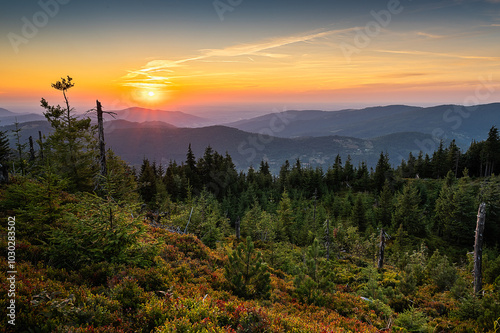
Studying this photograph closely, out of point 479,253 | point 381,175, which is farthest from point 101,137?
→ point 381,175

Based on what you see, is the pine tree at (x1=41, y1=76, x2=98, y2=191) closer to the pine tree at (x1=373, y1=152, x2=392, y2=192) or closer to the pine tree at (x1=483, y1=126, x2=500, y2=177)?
the pine tree at (x1=373, y1=152, x2=392, y2=192)

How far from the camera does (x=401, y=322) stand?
1140cm

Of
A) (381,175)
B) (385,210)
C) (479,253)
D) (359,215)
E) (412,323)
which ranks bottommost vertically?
(359,215)

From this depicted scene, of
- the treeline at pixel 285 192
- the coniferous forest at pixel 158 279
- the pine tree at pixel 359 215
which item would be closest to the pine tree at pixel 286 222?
the treeline at pixel 285 192

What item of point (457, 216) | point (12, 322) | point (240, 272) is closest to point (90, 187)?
point (240, 272)

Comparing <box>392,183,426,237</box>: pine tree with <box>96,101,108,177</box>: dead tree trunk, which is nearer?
<box>96,101,108,177</box>: dead tree trunk

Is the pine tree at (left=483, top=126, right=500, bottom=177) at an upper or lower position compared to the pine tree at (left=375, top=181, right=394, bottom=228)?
upper

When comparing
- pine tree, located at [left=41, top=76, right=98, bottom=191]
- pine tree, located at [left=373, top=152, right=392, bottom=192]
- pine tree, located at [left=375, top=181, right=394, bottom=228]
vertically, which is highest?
pine tree, located at [left=41, top=76, right=98, bottom=191]

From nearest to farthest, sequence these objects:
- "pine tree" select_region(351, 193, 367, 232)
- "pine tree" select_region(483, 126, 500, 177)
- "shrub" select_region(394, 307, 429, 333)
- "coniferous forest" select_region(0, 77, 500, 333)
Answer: "coniferous forest" select_region(0, 77, 500, 333)
"shrub" select_region(394, 307, 429, 333)
"pine tree" select_region(351, 193, 367, 232)
"pine tree" select_region(483, 126, 500, 177)

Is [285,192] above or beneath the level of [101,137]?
beneath

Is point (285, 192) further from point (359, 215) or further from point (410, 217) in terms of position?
point (410, 217)

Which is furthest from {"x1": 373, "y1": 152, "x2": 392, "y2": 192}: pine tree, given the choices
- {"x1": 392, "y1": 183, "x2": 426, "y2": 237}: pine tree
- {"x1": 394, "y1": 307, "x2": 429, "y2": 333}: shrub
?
{"x1": 394, "y1": 307, "x2": 429, "y2": 333}: shrub

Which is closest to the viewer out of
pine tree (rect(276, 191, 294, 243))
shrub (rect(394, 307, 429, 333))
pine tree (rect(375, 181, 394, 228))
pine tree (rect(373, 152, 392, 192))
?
shrub (rect(394, 307, 429, 333))

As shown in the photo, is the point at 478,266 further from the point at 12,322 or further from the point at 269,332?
the point at 12,322
